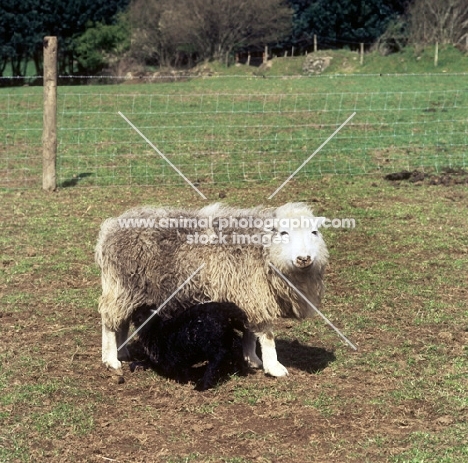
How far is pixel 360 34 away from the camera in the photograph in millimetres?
→ 47688

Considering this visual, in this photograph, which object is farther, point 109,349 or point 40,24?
point 40,24

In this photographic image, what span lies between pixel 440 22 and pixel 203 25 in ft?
47.1

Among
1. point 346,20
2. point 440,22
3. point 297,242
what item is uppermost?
point 346,20

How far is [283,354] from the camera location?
17.9 ft

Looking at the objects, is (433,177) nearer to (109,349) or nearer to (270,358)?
(270,358)

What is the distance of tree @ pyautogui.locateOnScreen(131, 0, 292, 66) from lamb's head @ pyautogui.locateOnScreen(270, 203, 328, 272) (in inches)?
1547

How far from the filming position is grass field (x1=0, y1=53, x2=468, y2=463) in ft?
13.5

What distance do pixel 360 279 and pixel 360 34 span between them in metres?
43.3

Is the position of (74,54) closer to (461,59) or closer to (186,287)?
(461,59)

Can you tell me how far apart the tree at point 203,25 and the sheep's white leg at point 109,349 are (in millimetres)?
39144

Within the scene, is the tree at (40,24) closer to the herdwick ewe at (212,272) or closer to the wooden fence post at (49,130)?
the wooden fence post at (49,130)

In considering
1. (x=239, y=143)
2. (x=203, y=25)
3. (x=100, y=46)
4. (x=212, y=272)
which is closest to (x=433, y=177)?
(x=239, y=143)

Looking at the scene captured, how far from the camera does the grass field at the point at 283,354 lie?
411 centimetres

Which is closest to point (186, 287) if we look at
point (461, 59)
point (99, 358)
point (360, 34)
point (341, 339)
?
point (99, 358)
